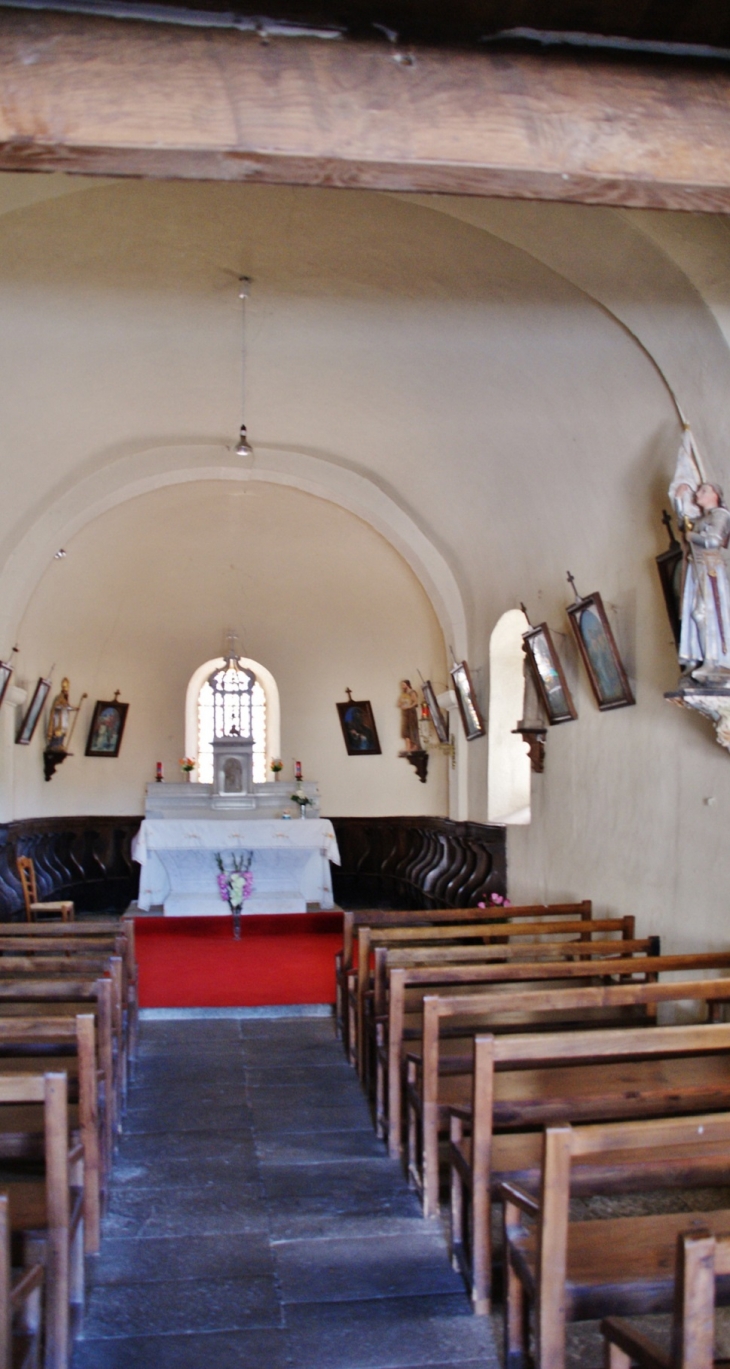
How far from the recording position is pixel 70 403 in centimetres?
924

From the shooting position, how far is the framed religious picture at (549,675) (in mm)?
8289

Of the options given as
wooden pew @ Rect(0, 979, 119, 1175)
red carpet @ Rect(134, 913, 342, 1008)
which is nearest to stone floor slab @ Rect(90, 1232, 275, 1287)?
wooden pew @ Rect(0, 979, 119, 1175)

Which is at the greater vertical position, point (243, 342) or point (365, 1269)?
point (243, 342)

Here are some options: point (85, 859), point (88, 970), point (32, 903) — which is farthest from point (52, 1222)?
point (85, 859)

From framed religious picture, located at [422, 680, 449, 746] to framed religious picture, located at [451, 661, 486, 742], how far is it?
3.67ft

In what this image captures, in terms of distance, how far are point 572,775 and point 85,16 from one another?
21.3 feet

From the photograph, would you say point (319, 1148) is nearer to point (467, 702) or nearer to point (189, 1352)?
point (189, 1352)

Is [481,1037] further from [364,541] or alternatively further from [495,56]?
[364,541]

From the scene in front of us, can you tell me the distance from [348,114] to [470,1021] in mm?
4114

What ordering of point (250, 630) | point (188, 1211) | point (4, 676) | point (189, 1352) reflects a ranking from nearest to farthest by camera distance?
point (189, 1352), point (188, 1211), point (4, 676), point (250, 630)

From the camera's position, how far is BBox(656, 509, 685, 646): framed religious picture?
6.01 m

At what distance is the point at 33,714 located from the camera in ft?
40.7

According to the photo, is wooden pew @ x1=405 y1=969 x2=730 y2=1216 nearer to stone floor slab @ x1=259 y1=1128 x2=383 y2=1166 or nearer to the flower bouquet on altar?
stone floor slab @ x1=259 y1=1128 x2=383 y2=1166

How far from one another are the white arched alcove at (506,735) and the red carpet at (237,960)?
2.16 m
